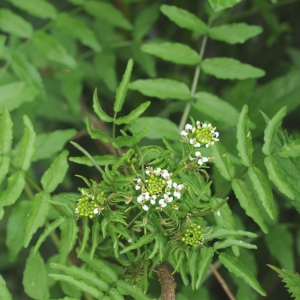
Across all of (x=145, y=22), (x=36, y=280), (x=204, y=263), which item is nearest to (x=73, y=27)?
(x=145, y=22)

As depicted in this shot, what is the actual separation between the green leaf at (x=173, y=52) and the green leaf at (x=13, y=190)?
2.29 ft

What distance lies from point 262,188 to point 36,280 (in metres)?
0.74

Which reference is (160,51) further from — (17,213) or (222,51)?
(222,51)

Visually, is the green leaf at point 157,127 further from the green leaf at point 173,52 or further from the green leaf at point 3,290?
the green leaf at point 3,290

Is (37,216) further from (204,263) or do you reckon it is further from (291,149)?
(291,149)

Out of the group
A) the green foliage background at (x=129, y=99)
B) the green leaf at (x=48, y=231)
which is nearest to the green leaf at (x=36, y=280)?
the green foliage background at (x=129, y=99)

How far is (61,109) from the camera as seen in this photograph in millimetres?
2564

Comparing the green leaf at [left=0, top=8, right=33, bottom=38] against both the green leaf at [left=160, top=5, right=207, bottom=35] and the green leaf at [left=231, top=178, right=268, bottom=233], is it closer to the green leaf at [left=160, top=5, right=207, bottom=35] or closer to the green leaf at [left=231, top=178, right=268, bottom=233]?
the green leaf at [left=160, top=5, right=207, bottom=35]

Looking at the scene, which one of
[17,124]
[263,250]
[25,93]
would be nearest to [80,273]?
[25,93]

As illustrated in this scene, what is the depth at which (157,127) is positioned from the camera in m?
1.67

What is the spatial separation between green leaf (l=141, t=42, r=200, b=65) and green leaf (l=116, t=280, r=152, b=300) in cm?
86

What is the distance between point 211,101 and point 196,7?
1121 mm

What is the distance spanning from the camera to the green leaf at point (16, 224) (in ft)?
5.65

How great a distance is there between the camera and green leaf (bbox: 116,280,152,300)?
1.22 meters
